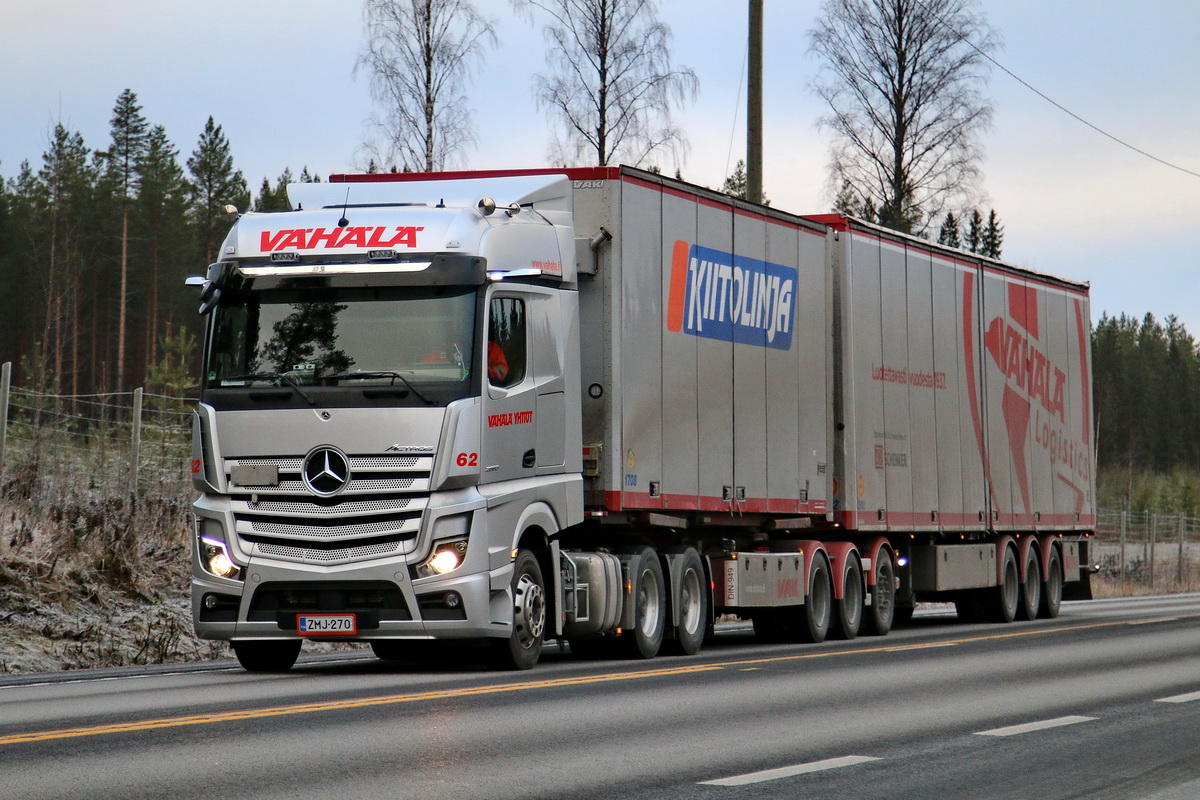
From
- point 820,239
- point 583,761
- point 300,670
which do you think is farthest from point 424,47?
point 583,761

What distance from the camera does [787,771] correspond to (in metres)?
7.70

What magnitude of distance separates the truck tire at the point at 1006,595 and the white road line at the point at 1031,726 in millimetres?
13412

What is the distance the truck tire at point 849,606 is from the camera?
1878 centimetres

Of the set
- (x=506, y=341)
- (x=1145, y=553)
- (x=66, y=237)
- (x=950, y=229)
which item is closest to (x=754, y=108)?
(x=506, y=341)

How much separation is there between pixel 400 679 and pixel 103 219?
2387 inches

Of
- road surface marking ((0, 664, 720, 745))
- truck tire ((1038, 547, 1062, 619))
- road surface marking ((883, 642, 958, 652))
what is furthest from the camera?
truck tire ((1038, 547, 1062, 619))

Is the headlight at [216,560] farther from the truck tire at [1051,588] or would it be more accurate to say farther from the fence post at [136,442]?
the truck tire at [1051,588]

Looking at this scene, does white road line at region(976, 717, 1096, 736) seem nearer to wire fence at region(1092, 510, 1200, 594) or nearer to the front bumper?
the front bumper

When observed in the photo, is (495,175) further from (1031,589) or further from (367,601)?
(1031,589)

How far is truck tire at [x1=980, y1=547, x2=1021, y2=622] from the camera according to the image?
23.4 metres

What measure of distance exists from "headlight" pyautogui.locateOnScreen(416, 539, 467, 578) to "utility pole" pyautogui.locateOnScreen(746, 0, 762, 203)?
1099 centimetres

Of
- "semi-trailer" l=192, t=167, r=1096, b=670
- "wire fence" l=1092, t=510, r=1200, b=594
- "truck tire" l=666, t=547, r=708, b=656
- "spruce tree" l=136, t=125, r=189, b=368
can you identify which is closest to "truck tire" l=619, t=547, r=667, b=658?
"semi-trailer" l=192, t=167, r=1096, b=670

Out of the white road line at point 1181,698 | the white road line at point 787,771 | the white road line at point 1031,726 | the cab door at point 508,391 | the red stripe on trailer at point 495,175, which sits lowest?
the white road line at point 787,771

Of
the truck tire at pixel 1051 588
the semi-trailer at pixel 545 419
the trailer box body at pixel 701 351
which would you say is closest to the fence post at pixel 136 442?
the semi-trailer at pixel 545 419
